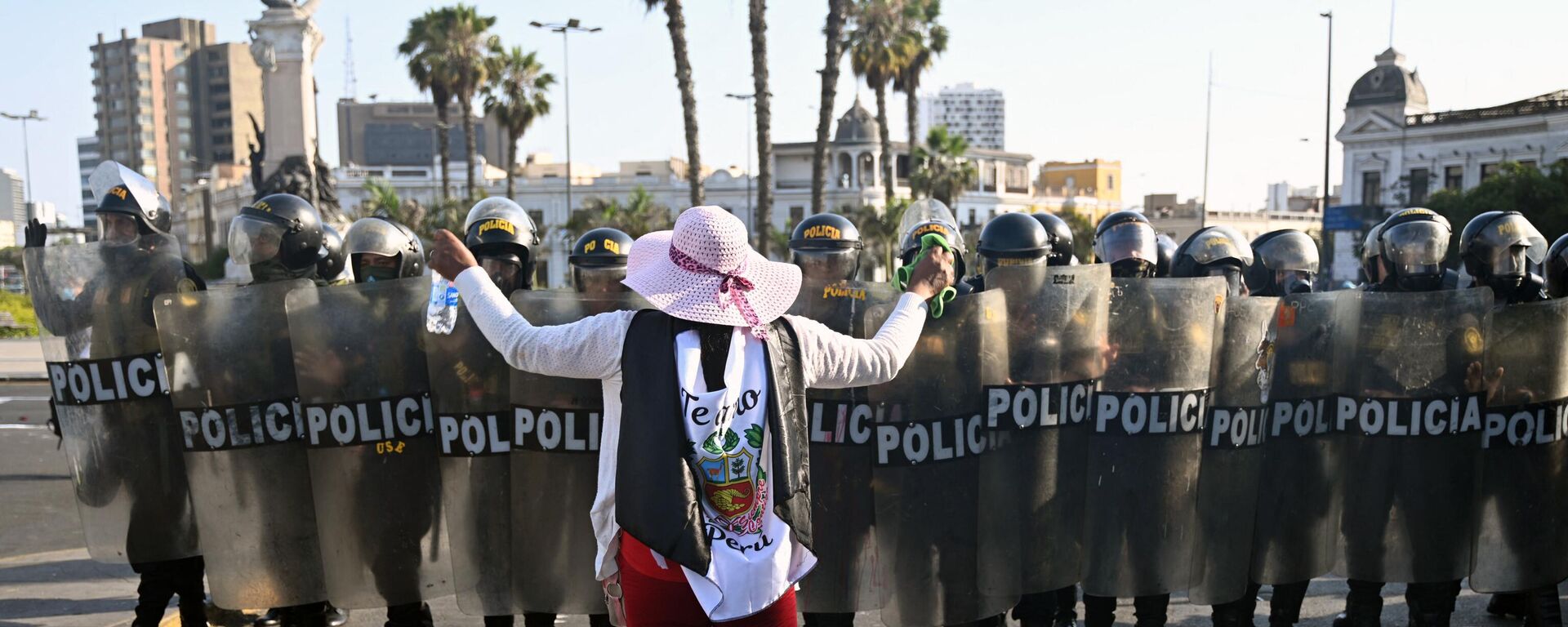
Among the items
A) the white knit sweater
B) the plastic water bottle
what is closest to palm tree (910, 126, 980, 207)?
the plastic water bottle

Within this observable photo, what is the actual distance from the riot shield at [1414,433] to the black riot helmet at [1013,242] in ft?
4.15

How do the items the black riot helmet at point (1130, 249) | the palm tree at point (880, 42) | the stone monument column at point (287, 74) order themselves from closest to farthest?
1. the black riot helmet at point (1130, 249)
2. the stone monument column at point (287, 74)
3. the palm tree at point (880, 42)

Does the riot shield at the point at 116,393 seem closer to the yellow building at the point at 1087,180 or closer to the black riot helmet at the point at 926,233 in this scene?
the black riot helmet at the point at 926,233

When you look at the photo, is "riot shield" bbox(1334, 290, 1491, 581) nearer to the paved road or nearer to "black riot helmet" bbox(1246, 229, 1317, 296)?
the paved road

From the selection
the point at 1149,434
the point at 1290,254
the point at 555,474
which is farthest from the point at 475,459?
the point at 1290,254

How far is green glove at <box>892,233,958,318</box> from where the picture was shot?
3.76 metres

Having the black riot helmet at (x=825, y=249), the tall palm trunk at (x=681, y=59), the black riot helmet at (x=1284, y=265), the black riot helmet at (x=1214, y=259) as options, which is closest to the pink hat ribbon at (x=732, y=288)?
the black riot helmet at (x=825, y=249)

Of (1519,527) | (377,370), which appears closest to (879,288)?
(377,370)

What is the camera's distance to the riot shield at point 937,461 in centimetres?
417

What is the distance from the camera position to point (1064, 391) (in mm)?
4309

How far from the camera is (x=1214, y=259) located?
18.3 feet

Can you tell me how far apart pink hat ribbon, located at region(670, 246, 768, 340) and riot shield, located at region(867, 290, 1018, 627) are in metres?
1.26

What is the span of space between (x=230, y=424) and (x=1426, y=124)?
2213 inches

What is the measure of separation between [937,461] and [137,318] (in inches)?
126
